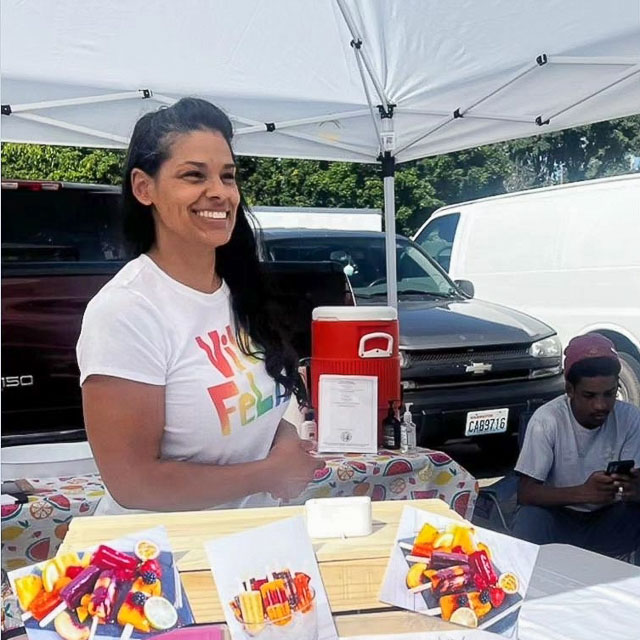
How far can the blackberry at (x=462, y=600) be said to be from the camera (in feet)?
3.61

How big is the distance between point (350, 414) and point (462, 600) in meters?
1.62

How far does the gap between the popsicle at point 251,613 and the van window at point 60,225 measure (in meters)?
3.72

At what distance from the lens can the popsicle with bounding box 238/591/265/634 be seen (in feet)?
3.30

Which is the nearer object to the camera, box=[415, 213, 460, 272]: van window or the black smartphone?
the black smartphone

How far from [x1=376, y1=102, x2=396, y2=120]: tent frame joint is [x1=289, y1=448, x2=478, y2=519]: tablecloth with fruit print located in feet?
6.00

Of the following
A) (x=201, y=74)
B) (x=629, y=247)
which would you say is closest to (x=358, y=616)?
(x=201, y=74)

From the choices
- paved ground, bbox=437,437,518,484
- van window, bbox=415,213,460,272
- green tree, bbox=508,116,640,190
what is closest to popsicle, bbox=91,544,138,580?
paved ground, bbox=437,437,518,484

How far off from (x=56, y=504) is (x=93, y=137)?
2.20 metres

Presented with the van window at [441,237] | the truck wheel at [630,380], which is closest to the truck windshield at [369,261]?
the truck wheel at [630,380]

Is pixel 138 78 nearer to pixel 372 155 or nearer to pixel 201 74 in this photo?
pixel 201 74

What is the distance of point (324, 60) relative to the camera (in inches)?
Result: 140

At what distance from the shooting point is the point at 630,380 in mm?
6262

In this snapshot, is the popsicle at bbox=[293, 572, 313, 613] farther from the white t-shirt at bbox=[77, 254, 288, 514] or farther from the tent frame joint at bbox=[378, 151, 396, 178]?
the tent frame joint at bbox=[378, 151, 396, 178]

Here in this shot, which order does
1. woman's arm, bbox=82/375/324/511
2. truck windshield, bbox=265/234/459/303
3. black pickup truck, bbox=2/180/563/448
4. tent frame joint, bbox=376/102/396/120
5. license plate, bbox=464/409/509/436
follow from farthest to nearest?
truck windshield, bbox=265/234/459/303 < license plate, bbox=464/409/509/436 < tent frame joint, bbox=376/102/396/120 < black pickup truck, bbox=2/180/563/448 < woman's arm, bbox=82/375/324/511
